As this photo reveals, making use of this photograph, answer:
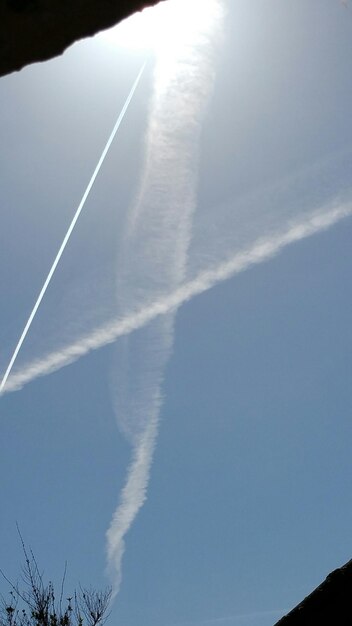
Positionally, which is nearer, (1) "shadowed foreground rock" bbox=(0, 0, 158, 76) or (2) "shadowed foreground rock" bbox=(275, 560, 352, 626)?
(1) "shadowed foreground rock" bbox=(0, 0, 158, 76)

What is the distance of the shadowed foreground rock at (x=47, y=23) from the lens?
156cm

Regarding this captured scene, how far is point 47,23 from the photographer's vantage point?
162 cm

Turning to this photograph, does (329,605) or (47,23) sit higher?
(47,23)

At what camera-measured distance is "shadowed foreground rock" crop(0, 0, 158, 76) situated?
1561 millimetres

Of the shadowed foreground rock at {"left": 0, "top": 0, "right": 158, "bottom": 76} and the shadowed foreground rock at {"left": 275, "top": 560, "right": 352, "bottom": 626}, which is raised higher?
the shadowed foreground rock at {"left": 0, "top": 0, "right": 158, "bottom": 76}

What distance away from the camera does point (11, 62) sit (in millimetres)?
1681

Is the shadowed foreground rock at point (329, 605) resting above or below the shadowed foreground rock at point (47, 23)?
below

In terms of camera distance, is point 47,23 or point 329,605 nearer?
point 47,23

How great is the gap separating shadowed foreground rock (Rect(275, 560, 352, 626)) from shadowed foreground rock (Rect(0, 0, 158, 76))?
355cm

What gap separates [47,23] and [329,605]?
370 centimetres

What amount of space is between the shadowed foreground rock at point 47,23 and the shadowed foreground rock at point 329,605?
3555mm

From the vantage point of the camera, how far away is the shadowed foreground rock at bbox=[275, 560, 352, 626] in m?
3.77

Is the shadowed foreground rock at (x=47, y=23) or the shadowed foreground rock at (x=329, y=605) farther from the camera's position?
the shadowed foreground rock at (x=329, y=605)

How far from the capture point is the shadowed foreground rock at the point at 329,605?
3771 mm
